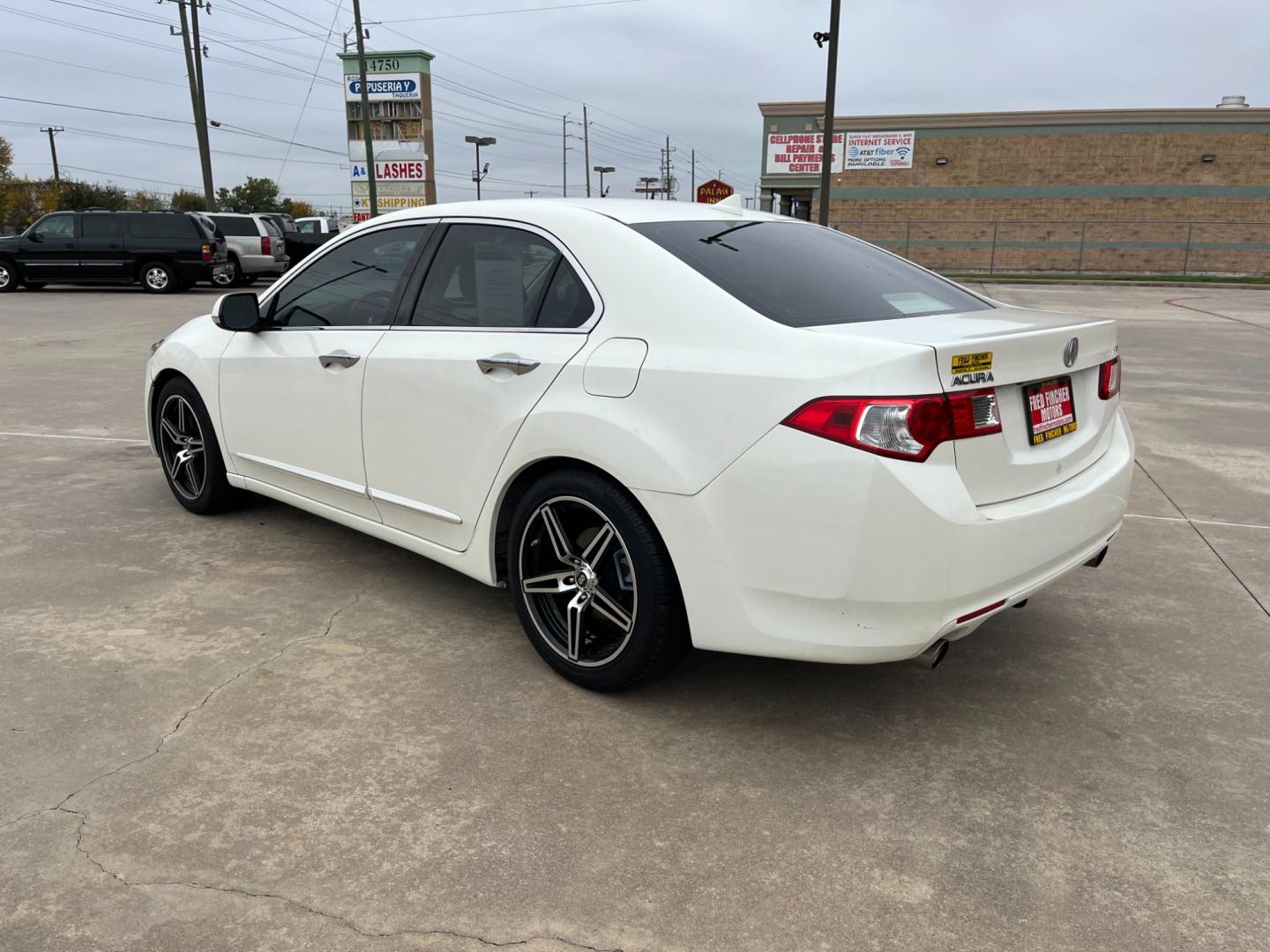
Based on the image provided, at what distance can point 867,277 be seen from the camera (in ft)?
11.3

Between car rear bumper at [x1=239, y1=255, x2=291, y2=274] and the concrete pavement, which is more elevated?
car rear bumper at [x1=239, y1=255, x2=291, y2=274]

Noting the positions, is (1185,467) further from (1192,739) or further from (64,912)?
(64,912)

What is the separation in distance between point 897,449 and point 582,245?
1324mm

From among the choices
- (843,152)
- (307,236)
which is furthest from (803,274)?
(843,152)

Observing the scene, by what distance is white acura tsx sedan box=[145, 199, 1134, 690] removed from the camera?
8.25 feet

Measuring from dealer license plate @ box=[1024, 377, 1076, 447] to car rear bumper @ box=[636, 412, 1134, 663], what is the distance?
0.19m

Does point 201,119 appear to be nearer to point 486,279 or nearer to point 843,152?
point 843,152

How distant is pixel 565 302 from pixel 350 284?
51.5 inches

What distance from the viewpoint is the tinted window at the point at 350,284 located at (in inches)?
152

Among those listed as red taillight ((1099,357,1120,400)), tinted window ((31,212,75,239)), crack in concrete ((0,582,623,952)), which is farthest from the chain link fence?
crack in concrete ((0,582,623,952))

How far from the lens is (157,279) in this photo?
2133 cm

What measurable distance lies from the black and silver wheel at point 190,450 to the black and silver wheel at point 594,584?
2.24 meters

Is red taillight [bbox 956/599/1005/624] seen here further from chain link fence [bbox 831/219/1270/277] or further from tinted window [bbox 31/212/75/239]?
chain link fence [bbox 831/219/1270/277]

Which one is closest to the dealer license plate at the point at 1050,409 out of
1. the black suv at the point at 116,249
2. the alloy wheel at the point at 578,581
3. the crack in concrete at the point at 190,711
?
the alloy wheel at the point at 578,581
